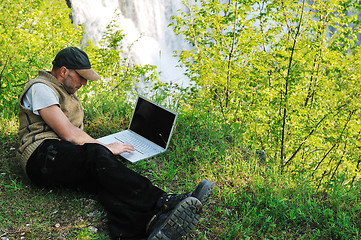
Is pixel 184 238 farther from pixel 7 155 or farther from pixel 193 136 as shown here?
pixel 7 155

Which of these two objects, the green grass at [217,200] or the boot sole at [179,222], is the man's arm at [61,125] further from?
the boot sole at [179,222]

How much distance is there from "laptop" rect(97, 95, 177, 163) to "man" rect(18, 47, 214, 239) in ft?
1.64

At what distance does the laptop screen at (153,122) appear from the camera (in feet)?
14.2

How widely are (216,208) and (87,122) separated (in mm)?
2179

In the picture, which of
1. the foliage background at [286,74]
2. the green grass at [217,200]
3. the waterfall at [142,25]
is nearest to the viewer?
the green grass at [217,200]

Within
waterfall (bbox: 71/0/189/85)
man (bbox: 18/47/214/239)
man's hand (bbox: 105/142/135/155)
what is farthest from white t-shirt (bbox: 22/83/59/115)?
waterfall (bbox: 71/0/189/85)

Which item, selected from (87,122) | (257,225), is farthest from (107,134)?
(257,225)

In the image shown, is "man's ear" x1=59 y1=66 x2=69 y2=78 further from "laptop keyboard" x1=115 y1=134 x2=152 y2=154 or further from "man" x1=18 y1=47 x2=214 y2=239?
"laptop keyboard" x1=115 y1=134 x2=152 y2=154

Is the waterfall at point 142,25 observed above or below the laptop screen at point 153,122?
above

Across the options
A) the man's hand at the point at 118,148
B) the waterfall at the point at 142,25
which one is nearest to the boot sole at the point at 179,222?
the man's hand at the point at 118,148

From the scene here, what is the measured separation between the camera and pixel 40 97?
3496mm

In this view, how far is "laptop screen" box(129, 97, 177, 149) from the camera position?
14.2 ft

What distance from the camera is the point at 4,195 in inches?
144

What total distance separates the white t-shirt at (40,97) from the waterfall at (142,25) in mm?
14034
